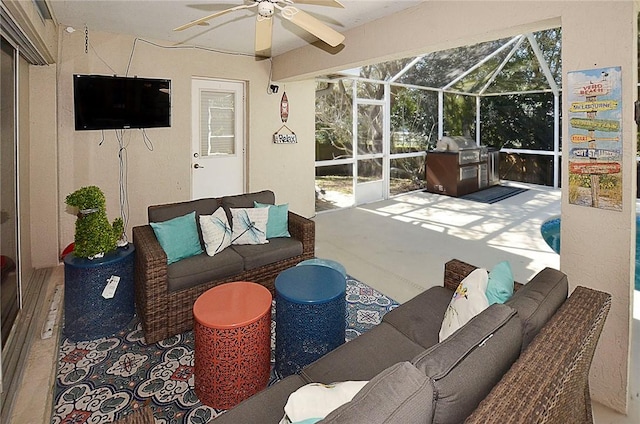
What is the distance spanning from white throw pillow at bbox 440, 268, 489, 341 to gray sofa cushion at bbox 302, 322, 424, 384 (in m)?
0.20

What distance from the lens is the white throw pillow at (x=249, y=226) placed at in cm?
347

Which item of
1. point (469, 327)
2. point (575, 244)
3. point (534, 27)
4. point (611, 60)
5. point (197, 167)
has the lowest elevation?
point (469, 327)

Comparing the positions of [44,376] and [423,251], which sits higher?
[423,251]

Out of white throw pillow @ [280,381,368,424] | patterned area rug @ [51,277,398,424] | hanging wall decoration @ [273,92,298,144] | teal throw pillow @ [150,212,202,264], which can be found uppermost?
hanging wall decoration @ [273,92,298,144]

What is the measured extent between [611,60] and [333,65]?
290cm

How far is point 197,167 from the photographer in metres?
5.32

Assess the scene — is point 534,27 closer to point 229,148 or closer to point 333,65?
point 333,65

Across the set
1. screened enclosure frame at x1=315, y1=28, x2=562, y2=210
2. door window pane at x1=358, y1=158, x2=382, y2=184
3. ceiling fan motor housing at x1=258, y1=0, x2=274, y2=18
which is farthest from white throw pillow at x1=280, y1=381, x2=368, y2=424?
door window pane at x1=358, y1=158, x2=382, y2=184

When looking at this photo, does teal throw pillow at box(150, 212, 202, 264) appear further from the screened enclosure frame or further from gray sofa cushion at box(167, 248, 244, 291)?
the screened enclosure frame

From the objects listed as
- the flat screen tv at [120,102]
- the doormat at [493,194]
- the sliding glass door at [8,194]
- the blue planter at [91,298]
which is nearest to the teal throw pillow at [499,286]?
the blue planter at [91,298]

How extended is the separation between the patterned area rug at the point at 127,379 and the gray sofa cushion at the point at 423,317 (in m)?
0.78

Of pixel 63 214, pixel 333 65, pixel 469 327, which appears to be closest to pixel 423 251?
pixel 333 65

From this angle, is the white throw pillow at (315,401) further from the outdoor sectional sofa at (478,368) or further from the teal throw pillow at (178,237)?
the teal throw pillow at (178,237)

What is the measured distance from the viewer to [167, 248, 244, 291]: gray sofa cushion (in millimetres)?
2869
